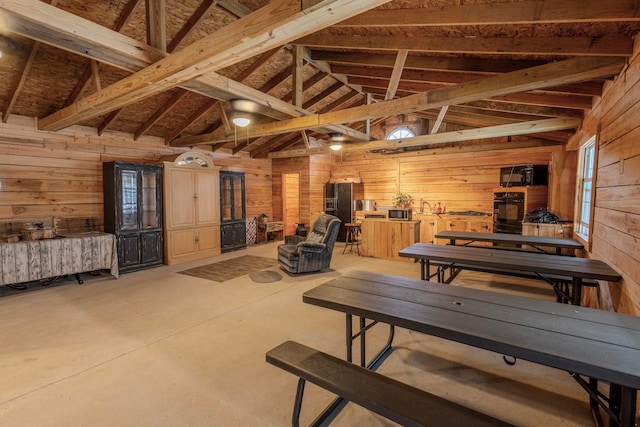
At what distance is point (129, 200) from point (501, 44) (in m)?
5.91

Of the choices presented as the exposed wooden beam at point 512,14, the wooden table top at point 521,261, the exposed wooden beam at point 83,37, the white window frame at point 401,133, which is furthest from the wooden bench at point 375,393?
the white window frame at point 401,133

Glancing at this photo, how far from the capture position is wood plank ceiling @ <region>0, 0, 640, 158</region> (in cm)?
216

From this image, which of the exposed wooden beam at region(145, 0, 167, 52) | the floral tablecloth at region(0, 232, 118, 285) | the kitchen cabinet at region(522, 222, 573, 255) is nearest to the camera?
the exposed wooden beam at region(145, 0, 167, 52)

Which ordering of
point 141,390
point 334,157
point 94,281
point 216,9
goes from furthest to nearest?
point 334,157 → point 94,281 → point 216,9 → point 141,390

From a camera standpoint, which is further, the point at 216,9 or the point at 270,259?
the point at 270,259

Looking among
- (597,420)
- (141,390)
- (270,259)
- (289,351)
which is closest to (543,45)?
(597,420)

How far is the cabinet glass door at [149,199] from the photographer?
5.70m

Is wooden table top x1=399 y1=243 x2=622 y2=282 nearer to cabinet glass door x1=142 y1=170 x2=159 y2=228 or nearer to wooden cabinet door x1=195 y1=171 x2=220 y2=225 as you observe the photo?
wooden cabinet door x1=195 y1=171 x2=220 y2=225

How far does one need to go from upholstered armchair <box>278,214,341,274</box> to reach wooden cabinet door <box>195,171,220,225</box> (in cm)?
219

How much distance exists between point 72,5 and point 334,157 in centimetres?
665

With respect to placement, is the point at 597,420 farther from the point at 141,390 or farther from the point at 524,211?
the point at 524,211

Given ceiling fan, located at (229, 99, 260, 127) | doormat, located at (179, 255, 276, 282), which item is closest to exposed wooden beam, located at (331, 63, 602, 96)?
ceiling fan, located at (229, 99, 260, 127)

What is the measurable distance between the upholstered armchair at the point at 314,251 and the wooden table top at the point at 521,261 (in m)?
1.78

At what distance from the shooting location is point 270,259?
249 inches
